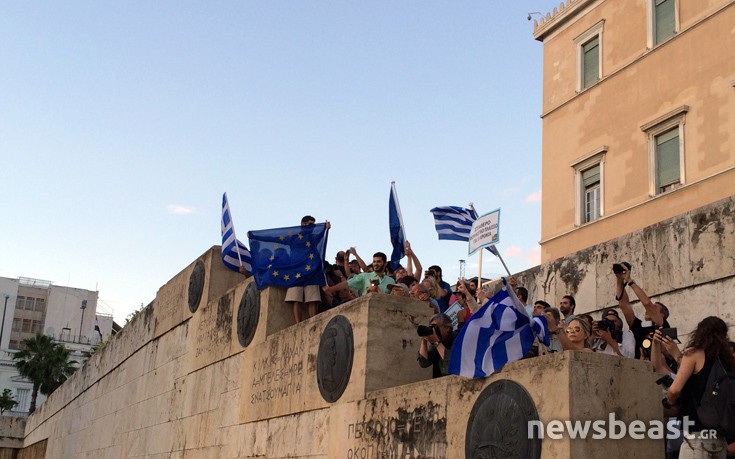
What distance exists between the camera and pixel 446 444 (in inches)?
247

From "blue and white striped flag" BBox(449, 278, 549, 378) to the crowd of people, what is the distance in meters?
0.19

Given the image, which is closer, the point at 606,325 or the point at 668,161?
the point at 606,325

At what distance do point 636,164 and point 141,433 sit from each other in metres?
14.1

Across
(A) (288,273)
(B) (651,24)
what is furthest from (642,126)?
(A) (288,273)

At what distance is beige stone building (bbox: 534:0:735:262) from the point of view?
775 inches

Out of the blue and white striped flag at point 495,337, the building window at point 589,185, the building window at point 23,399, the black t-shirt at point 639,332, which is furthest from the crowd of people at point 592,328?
the building window at point 23,399

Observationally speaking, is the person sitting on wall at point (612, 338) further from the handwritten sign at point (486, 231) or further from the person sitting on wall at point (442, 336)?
the handwritten sign at point (486, 231)

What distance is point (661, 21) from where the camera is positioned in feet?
72.0

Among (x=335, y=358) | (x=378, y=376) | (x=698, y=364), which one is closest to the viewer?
(x=698, y=364)

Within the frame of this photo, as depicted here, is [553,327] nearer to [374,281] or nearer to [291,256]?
[374,281]

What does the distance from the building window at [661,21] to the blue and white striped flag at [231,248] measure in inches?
548

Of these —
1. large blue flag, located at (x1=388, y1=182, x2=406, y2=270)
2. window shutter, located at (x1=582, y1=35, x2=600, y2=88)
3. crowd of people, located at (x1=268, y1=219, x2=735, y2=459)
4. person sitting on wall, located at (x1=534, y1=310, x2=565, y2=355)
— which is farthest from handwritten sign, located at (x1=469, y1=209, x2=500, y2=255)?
window shutter, located at (x1=582, y1=35, x2=600, y2=88)

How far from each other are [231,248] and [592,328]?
7.15 metres

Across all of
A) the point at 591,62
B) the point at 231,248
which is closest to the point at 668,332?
the point at 231,248
